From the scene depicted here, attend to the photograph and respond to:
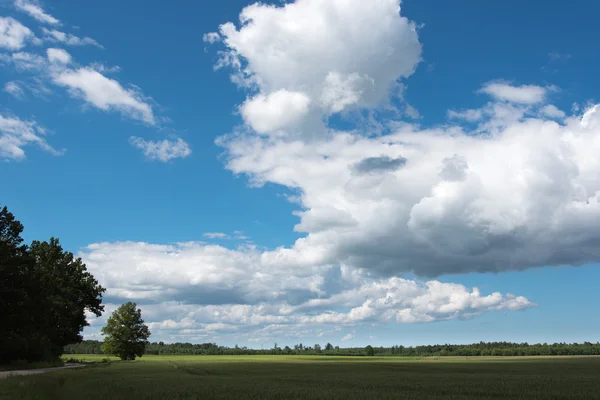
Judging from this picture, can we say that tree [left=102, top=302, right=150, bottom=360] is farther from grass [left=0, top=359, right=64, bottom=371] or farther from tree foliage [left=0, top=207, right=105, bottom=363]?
grass [left=0, top=359, right=64, bottom=371]

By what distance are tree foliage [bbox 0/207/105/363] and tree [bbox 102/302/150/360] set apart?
→ 3266 centimetres

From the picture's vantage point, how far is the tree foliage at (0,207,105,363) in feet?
200

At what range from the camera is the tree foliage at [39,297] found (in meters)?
61.1

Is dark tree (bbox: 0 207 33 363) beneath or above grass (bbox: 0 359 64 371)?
above

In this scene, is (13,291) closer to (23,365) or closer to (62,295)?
(23,365)

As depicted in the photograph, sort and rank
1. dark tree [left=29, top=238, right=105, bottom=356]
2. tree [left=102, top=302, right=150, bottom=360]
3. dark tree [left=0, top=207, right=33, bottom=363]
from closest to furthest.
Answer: dark tree [left=0, top=207, right=33, bottom=363] → dark tree [left=29, top=238, right=105, bottom=356] → tree [left=102, top=302, right=150, bottom=360]

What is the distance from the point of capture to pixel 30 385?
30.6 meters

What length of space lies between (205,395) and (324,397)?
273 inches

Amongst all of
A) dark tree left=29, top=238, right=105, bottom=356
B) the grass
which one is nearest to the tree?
dark tree left=29, top=238, right=105, bottom=356

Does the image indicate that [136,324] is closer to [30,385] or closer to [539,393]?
[30,385]

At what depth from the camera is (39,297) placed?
224 feet

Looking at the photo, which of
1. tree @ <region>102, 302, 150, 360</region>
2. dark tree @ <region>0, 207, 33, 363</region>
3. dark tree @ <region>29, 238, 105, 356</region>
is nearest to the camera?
dark tree @ <region>0, 207, 33, 363</region>

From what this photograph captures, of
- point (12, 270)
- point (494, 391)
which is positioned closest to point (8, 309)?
point (12, 270)

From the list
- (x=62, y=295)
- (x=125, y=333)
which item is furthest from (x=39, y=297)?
(x=125, y=333)
